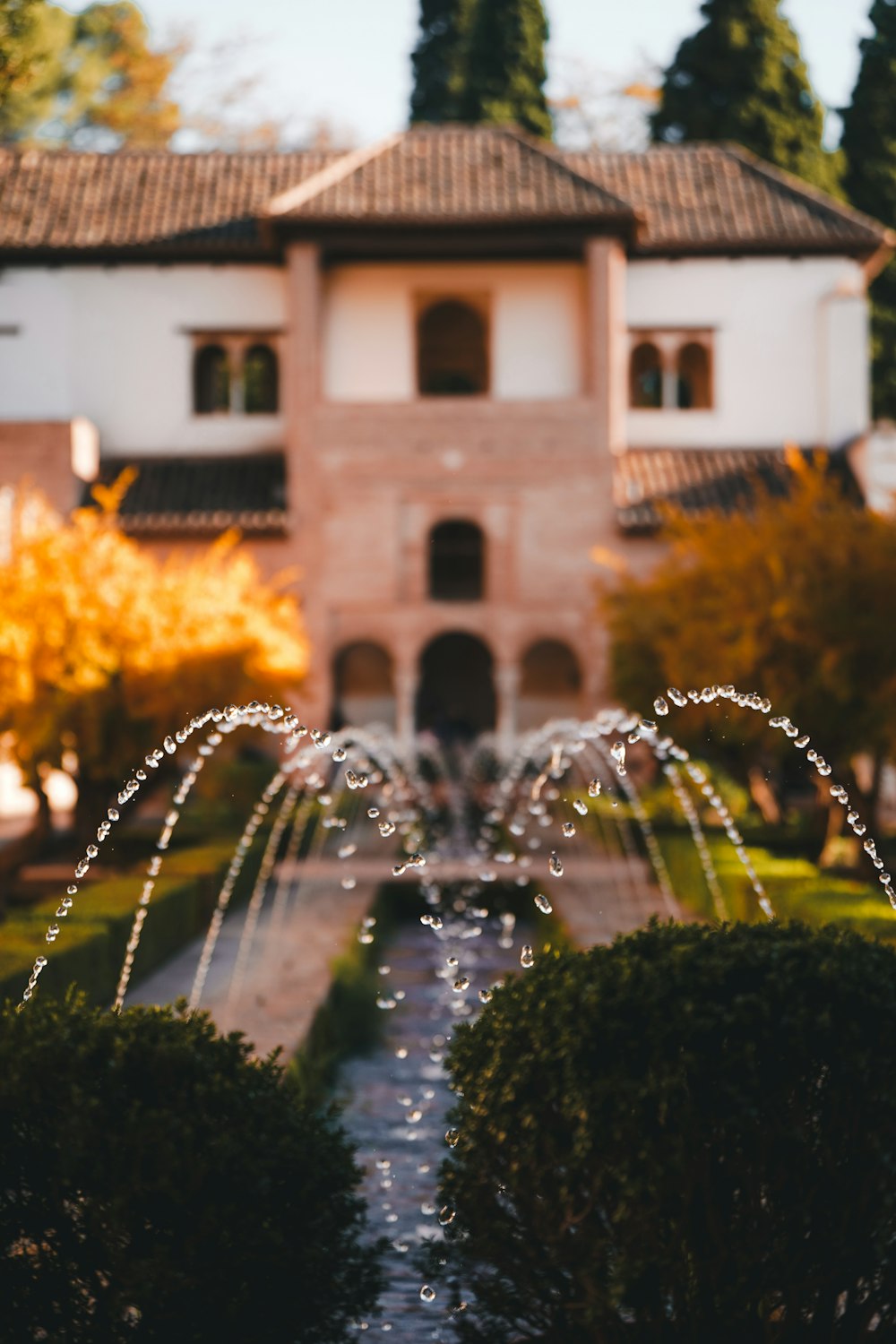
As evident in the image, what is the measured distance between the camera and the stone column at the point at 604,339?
25469mm

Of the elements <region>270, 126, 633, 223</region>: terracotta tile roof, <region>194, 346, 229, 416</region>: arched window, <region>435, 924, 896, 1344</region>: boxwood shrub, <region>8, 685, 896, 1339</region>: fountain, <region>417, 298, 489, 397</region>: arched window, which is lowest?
<region>8, 685, 896, 1339</region>: fountain

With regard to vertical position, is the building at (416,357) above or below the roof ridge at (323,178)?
below

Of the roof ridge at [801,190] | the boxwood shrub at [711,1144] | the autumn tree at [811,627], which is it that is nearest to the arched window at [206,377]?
the roof ridge at [801,190]

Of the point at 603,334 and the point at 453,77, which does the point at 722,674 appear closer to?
the point at 603,334

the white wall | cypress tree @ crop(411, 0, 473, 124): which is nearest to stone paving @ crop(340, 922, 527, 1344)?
the white wall

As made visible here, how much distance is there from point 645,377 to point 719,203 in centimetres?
462

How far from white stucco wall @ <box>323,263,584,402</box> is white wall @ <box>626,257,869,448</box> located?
1399 mm

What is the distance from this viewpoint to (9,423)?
2478 cm

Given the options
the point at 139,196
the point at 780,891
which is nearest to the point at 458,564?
the point at 139,196

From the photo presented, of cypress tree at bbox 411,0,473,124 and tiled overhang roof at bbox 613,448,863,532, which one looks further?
cypress tree at bbox 411,0,473,124

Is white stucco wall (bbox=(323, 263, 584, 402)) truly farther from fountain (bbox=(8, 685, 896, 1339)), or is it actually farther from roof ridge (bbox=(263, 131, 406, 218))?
fountain (bbox=(8, 685, 896, 1339))

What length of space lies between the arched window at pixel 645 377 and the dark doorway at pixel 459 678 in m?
4.96

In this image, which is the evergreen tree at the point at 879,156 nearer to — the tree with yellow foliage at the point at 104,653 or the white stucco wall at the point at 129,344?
the white stucco wall at the point at 129,344

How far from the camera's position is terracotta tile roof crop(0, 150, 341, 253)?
87.2ft
